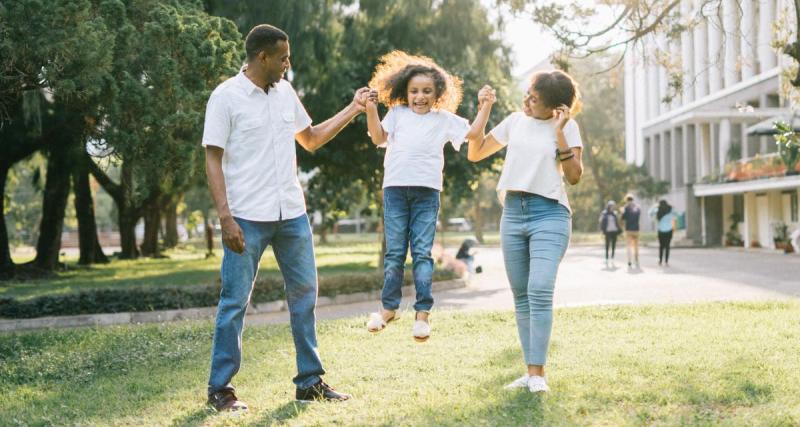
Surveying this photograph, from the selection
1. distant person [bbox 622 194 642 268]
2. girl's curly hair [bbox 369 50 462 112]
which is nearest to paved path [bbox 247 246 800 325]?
distant person [bbox 622 194 642 268]

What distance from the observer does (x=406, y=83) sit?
618 centimetres

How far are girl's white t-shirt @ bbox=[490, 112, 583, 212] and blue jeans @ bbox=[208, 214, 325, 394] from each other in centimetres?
137

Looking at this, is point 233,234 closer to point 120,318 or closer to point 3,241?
point 120,318

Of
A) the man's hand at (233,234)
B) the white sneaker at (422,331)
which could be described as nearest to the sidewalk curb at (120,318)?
the white sneaker at (422,331)

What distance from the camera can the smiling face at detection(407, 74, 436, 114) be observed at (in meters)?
6.05

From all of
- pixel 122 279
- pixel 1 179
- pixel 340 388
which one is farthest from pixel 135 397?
pixel 1 179

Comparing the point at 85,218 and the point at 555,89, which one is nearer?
the point at 555,89

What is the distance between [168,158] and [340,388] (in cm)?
746

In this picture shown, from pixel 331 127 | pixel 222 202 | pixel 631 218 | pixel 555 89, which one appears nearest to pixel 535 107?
pixel 555 89

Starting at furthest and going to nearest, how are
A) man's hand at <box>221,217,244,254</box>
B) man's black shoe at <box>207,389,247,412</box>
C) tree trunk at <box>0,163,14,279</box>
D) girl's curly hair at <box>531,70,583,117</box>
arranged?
1. tree trunk at <box>0,163,14,279</box>
2. girl's curly hair at <box>531,70,583,117</box>
3. man's black shoe at <box>207,389,247,412</box>
4. man's hand at <box>221,217,244,254</box>

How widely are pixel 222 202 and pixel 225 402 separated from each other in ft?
4.11

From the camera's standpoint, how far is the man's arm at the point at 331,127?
226 inches

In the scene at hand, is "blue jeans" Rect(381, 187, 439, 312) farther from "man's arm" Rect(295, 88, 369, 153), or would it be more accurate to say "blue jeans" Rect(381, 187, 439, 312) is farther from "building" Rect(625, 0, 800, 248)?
"building" Rect(625, 0, 800, 248)

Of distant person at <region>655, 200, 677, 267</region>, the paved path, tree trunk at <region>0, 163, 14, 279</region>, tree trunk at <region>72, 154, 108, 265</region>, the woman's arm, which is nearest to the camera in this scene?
the woman's arm
